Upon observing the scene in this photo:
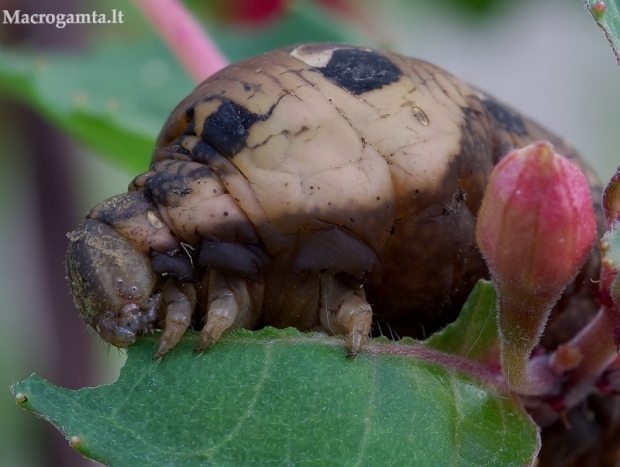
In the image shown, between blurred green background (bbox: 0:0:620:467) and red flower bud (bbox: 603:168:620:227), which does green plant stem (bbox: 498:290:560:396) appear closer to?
red flower bud (bbox: 603:168:620:227)

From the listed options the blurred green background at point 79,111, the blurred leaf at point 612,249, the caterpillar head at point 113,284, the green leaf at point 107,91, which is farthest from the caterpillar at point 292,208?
the green leaf at point 107,91

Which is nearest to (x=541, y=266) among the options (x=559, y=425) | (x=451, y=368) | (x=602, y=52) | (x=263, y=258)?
(x=451, y=368)

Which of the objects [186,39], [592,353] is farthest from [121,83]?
[592,353]

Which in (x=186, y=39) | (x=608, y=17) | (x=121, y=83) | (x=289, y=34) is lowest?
(x=121, y=83)
